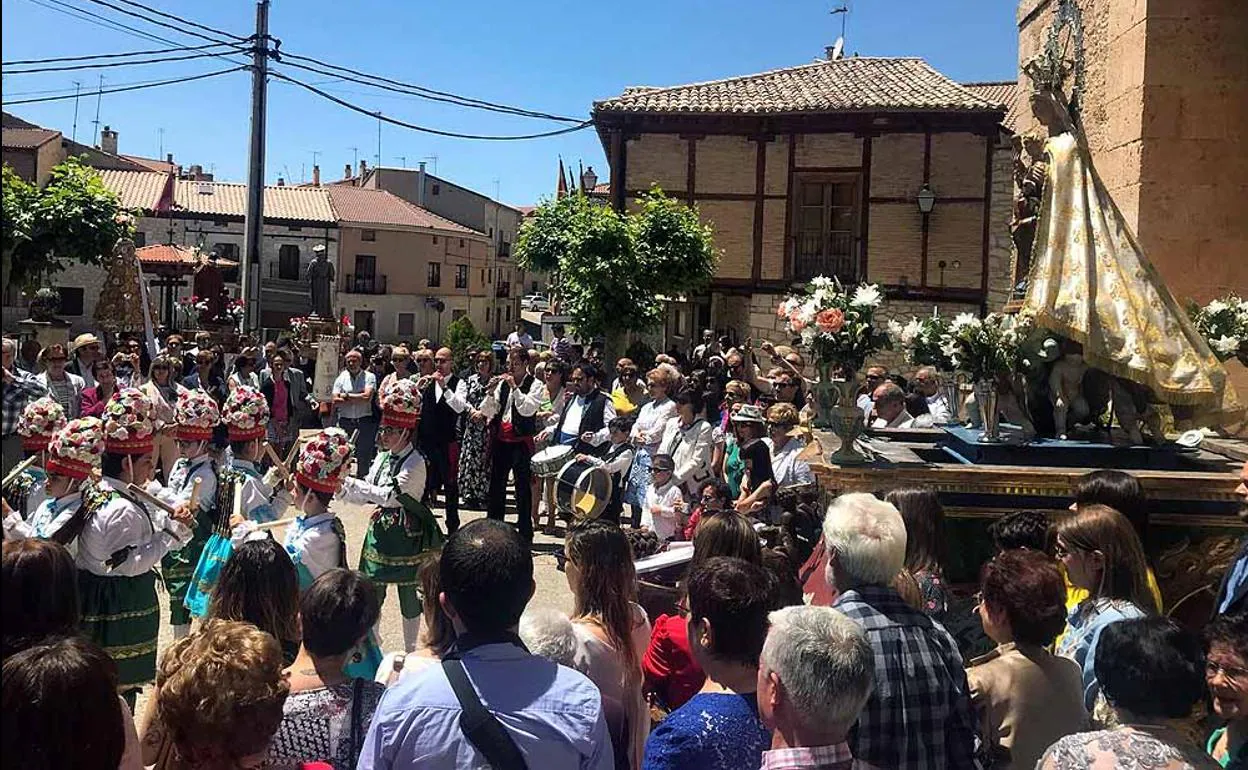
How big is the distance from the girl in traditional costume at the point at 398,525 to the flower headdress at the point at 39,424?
1.54 meters

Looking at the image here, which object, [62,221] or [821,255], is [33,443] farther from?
[821,255]

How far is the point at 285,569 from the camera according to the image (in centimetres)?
370

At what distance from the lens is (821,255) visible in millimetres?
20328

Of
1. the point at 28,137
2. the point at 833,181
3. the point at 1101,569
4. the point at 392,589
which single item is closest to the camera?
the point at 1101,569

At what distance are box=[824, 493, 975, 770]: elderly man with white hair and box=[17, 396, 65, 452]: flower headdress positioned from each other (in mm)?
4406

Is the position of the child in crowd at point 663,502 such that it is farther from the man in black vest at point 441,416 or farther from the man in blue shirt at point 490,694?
the man in blue shirt at point 490,694

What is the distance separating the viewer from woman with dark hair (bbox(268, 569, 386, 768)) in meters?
2.85

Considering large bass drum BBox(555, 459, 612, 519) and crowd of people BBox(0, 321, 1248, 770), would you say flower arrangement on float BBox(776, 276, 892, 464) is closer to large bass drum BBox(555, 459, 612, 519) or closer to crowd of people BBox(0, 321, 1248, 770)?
crowd of people BBox(0, 321, 1248, 770)

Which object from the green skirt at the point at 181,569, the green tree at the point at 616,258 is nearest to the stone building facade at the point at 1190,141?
the green skirt at the point at 181,569

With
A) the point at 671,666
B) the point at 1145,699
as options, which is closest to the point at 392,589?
the point at 671,666

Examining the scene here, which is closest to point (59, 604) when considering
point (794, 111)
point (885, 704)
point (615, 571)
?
point (615, 571)

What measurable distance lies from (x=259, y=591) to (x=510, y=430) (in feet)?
19.5

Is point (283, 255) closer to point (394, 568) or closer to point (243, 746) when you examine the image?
point (394, 568)

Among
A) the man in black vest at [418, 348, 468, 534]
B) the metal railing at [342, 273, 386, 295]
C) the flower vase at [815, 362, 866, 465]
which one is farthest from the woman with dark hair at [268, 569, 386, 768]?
the metal railing at [342, 273, 386, 295]
